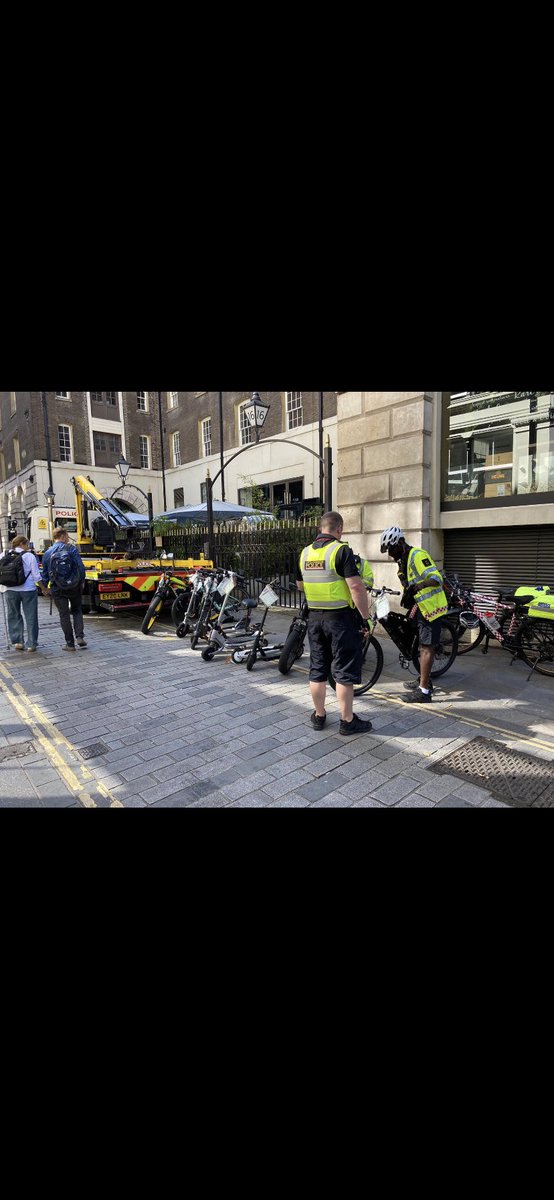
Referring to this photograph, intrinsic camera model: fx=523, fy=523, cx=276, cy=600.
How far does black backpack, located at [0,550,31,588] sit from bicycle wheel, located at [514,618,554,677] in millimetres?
7656

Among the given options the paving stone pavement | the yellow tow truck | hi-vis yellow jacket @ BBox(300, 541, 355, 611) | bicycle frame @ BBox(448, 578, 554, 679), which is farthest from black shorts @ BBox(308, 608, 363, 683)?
the yellow tow truck

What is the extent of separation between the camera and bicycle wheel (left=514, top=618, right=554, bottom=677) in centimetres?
663

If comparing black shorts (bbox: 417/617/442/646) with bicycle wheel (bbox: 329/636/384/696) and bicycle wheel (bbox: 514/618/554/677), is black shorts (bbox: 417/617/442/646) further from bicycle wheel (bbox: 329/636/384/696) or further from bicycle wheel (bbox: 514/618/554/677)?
bicycle wheel (bbox: 514/618/554/677)

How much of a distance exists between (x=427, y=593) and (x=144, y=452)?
30880mm

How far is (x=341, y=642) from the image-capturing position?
4703 mm

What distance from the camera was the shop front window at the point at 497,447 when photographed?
25.2 feet

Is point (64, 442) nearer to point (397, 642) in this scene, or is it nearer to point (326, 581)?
point (397, 642)

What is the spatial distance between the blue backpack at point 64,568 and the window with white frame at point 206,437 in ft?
68.5

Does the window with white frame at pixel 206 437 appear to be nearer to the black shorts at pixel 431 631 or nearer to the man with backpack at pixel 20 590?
the man with backpack at pixel 20 590

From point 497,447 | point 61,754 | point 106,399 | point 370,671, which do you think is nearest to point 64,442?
point 106,399
